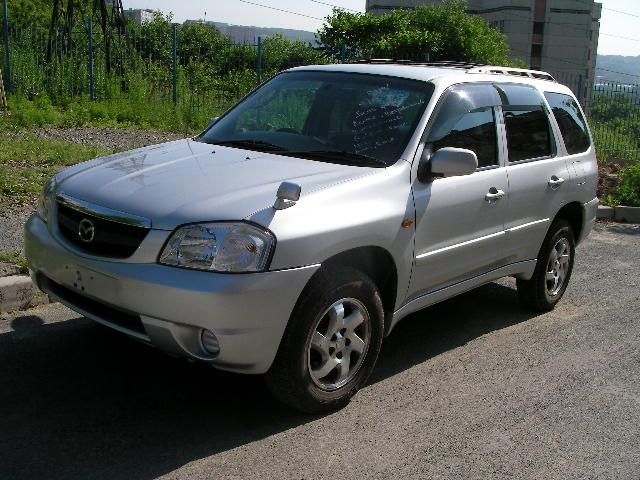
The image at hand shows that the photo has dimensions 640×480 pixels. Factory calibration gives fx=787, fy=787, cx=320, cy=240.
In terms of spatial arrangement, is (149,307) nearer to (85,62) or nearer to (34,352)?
(34,352)

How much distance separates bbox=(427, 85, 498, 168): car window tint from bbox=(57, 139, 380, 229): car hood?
0.71 meters

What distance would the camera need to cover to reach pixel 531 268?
6012mm

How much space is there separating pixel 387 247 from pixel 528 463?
133cm

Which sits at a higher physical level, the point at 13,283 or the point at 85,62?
the point at 85,62

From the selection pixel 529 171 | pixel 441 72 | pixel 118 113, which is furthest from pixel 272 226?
pixel 118 113

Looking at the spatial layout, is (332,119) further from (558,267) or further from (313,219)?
(558,267)

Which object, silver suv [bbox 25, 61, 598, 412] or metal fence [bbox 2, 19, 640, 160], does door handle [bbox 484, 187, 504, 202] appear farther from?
metal fence [bbox 2, 19, 640, 160]

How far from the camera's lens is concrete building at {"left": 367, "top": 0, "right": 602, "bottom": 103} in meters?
79.0

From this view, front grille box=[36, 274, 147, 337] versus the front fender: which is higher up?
the front fender

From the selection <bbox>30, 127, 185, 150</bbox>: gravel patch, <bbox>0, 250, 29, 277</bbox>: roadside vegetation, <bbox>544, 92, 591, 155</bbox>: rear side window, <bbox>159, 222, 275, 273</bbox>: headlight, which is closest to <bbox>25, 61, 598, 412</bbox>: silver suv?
<bbox>159, 222, 275, 273</bbox>: headlight

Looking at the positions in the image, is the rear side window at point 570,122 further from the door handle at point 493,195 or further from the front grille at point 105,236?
the front grille at point 105,236

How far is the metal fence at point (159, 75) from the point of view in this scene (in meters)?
16.1

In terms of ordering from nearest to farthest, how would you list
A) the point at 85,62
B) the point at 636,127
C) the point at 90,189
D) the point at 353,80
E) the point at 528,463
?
1. the point at 528,463
2. the point at 90,189
3. the point at 353,80
4. the point at 85,62
5. the point at 636,127

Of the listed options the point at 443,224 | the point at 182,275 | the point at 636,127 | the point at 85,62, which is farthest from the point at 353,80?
the point at 636,127
